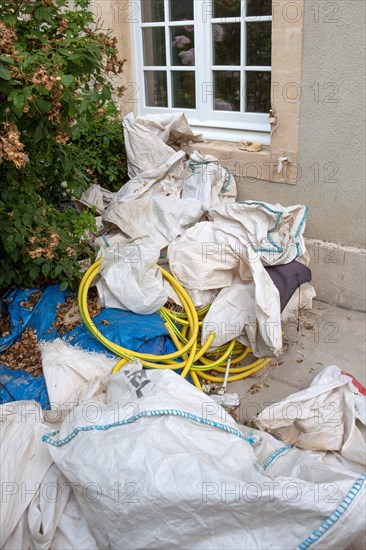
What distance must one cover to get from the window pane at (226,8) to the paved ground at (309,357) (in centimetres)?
273

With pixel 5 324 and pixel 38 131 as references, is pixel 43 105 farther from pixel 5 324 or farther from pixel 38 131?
pixel 5 324

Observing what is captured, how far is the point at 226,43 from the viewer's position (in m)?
4.70

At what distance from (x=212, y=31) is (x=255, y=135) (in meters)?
1.06

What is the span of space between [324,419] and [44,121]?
2349mm

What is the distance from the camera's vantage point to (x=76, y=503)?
7.26 feet

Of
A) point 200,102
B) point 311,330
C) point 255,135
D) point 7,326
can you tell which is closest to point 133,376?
point 7,326

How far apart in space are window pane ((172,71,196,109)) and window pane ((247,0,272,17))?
853 millimetres

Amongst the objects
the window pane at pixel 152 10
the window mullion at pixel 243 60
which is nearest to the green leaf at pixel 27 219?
the window mullion at pixel 243 60

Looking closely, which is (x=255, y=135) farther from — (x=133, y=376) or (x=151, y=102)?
(x=133, y=376)

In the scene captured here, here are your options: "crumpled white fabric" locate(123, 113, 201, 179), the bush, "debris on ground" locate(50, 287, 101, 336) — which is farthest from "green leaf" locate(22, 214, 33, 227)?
"crumpled white fabric" locate(123, 113, 201, 179)

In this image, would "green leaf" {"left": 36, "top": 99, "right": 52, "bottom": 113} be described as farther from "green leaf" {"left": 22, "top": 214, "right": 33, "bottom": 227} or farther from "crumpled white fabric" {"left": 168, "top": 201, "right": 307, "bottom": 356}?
"crumpled white fabric" {"left": 168, "top": 201, "right": 307, "bottom": 356}

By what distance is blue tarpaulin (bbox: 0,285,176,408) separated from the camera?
10.3 feet

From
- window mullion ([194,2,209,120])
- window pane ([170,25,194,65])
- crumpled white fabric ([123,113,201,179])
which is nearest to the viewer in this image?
crumpled white fabric ([123,113,201,179])

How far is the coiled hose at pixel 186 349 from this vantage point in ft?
10.7
